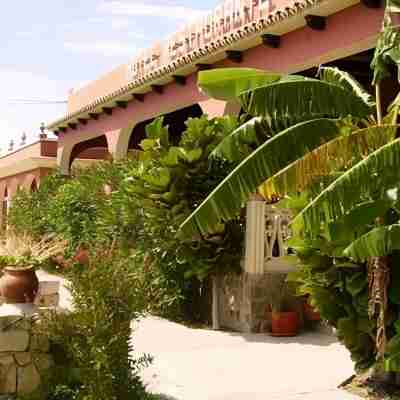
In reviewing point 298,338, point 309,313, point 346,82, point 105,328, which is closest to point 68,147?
point 309,313

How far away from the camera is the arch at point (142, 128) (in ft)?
62.2

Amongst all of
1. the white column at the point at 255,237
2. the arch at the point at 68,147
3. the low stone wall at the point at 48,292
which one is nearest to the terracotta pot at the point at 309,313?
the white column at the point at 255,237

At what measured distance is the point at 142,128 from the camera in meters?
21.9

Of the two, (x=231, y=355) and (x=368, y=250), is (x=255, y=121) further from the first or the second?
(x=231, y=355)

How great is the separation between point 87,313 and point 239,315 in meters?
5.05

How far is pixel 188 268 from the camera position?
37.3ft

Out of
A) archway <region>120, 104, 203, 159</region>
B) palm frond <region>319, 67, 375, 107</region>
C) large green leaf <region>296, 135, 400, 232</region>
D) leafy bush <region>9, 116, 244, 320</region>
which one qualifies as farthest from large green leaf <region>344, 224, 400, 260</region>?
archway <region>120, 104, 203, 159</region>

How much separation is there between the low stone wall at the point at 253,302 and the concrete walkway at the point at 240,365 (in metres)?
0.32

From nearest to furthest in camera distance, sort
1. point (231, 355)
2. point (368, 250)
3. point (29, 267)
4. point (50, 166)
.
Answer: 1. point (368, 250)
2. point (29, 267)
3. point (231, 355)
4. point (50, 166)

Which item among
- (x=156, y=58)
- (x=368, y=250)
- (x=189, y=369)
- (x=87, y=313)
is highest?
(x=156, y=58)

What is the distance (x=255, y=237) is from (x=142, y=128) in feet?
38.7

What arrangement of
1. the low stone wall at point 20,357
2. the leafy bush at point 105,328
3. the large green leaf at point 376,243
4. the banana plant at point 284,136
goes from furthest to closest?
the low stone wall at point 20,357, the banana plant at point 284,136, the leafy bush at point 105,328, the large green leaf at point 376,243

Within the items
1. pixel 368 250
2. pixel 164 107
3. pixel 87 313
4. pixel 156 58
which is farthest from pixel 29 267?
pixel 156 58

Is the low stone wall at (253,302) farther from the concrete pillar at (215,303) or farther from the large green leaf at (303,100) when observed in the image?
the large green leaf at (303,100)
